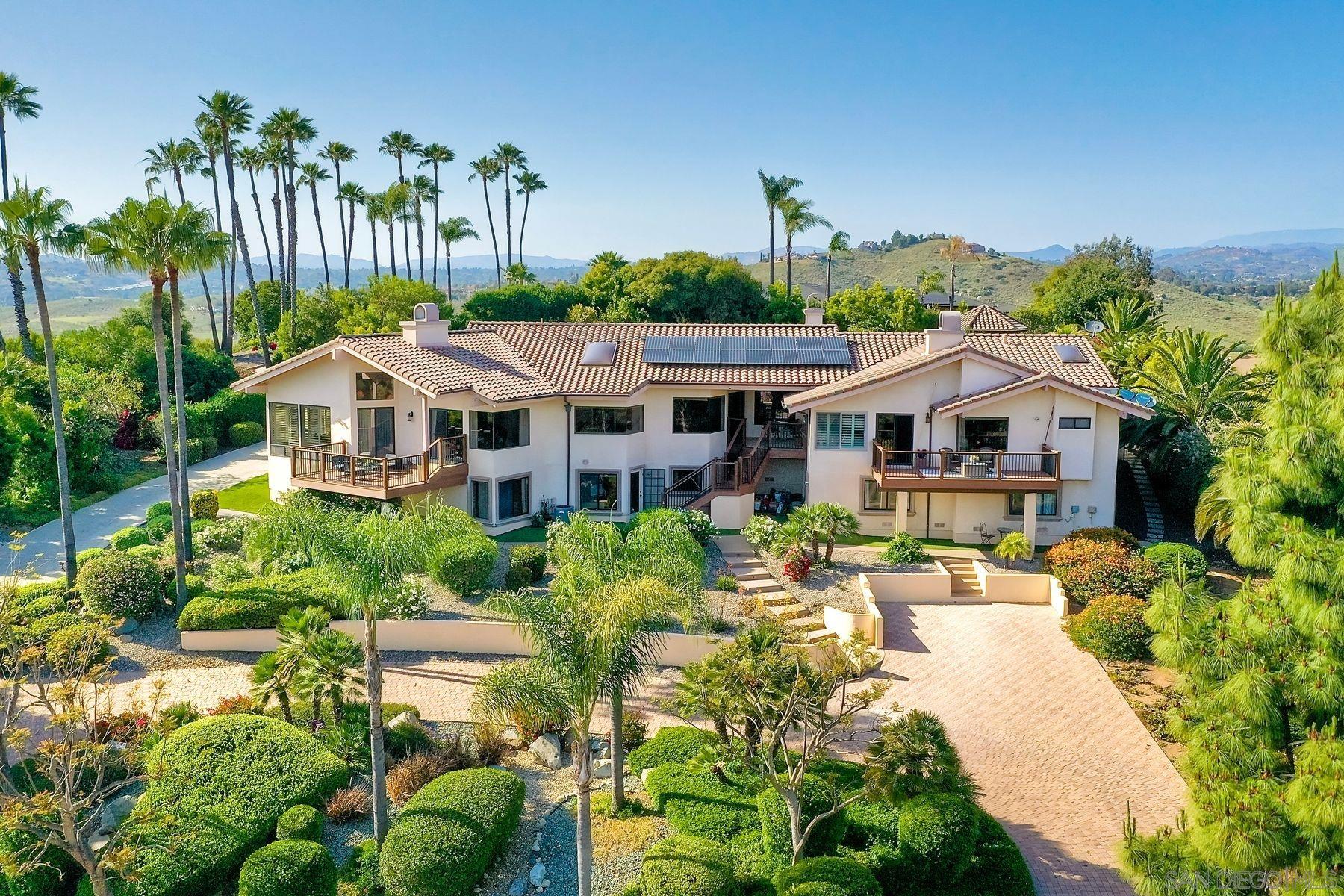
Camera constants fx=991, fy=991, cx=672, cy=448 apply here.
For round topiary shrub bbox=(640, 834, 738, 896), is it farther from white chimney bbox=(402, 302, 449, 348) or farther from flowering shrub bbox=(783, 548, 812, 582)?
white chimney bbox=(402, 302, 449, 348)

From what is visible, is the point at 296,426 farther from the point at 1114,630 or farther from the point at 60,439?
the point at 1114,630

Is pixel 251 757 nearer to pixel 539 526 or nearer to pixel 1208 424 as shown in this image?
pixel 539 526

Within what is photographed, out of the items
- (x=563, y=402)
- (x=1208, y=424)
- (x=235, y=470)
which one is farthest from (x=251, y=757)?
(x=1208, y=424)

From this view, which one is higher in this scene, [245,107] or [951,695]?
[245,107]

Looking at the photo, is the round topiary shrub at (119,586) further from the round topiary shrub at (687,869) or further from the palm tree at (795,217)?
the palm tree at (795,217)

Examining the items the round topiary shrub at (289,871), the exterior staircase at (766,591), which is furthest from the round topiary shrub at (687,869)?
the exterior staircase at (766,591)

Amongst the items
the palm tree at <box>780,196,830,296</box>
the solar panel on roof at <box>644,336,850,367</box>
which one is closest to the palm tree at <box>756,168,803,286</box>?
the palm tree at <box>780,196,830,296</box>
